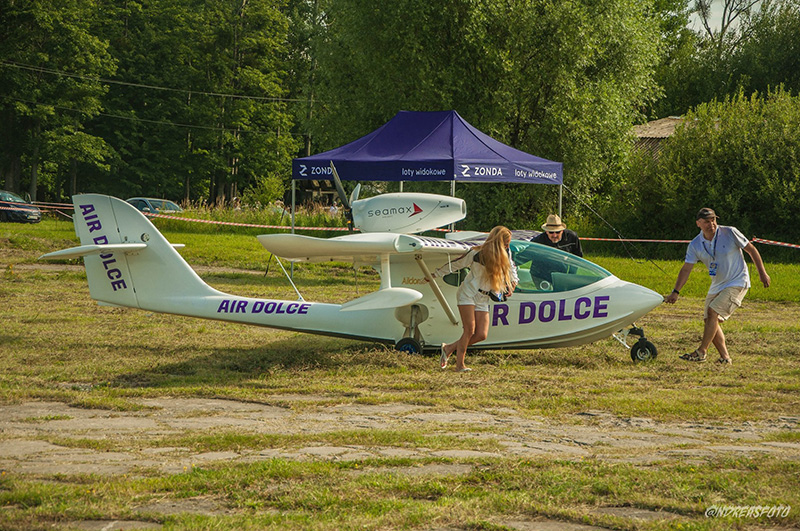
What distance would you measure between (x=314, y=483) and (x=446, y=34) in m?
25.0

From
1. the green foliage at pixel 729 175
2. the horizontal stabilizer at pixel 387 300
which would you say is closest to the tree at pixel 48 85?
the green foliage at pixel 729 175

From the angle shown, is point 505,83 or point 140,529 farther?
point 505,83

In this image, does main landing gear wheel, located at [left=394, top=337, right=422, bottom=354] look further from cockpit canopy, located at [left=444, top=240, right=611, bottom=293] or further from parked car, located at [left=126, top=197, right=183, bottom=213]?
parked car, located at [left=126, top=197, right=183, bottom=213]

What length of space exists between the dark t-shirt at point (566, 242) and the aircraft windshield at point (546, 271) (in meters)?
1.48

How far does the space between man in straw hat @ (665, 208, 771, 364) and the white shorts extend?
2.36 meters

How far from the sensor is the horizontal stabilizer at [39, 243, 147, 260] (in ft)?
30.6

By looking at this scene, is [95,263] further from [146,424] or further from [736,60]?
[736,60]

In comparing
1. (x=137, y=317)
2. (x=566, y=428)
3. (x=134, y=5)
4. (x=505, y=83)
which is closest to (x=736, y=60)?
(x=505, y=83)

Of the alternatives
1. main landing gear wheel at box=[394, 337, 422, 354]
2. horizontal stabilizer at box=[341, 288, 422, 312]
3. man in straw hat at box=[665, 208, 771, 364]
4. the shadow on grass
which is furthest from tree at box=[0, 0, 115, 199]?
man in straw hat at box=[665, 208, 771, 364]

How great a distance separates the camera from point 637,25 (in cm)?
3005

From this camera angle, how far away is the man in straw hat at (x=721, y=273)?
10375mm

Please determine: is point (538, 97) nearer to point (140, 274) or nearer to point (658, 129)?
point (658, 129)

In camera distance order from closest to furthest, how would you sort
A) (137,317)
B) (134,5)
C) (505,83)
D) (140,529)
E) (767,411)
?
(140,529) → (767,411) → (137,317) → (505,83) → (134,5)

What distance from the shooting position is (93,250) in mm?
10039
